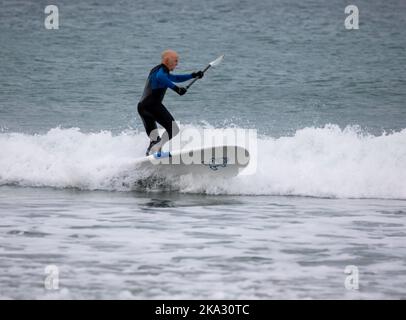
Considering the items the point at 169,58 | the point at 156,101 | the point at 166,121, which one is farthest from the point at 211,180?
the point at 169,58

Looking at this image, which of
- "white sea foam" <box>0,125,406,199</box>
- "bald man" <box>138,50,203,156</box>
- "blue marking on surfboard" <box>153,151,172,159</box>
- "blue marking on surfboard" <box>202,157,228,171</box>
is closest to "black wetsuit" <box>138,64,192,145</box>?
"bald man" <box>138,50,203,156</box>

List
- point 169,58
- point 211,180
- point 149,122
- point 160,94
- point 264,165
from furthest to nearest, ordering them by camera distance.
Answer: point 264,165, point 211,180, point 149,122, point 160,94, point 169,58

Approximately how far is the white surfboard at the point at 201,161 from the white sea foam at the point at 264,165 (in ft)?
0.47

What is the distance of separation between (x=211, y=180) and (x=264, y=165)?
164 centimetres

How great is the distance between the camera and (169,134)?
11656mm

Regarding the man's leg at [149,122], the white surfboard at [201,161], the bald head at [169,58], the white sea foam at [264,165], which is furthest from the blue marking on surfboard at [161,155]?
the bald head at [169,58]

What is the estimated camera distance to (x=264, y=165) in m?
13.5

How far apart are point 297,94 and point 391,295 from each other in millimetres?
17131

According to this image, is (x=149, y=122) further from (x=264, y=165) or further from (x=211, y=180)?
(x=264, y=165)

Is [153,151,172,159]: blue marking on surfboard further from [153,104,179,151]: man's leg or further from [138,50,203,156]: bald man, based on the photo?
[153,104,179,151]: man's leg

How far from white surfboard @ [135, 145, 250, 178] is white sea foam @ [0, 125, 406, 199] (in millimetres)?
143

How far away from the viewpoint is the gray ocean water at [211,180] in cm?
703

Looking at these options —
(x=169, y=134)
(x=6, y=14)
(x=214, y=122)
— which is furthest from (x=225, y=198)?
(x=6, y=14)
